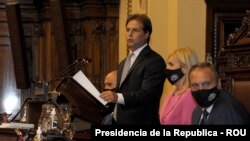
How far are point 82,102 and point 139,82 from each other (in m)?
0.40

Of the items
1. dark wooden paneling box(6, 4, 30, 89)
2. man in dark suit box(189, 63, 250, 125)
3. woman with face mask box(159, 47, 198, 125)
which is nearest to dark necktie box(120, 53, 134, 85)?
woman with face mask box(159, 47, 198, 125)

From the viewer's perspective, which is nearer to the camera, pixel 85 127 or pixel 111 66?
pixel 85 127

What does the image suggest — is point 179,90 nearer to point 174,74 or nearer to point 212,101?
point 174,74

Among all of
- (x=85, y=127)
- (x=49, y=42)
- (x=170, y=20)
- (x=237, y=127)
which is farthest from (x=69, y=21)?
(x=237, y=127)

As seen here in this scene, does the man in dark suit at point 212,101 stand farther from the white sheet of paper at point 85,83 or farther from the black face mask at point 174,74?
the white sheet of paper at point 85,83

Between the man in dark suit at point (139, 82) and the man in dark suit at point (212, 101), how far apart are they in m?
0.44

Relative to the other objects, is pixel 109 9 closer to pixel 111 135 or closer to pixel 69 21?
pixel 69 21

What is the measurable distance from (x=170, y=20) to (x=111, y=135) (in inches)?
160

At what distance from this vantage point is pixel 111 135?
268 cm

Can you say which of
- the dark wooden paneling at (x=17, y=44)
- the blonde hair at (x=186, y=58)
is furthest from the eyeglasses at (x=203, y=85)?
the dark wooden paneling at (x=17, y=44)

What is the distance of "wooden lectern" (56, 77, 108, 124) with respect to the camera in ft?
13.2

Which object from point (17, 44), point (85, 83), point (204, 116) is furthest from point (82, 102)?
point (17, 44)

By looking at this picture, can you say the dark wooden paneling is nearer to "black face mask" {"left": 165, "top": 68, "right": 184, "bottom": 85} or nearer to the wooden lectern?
the wooden lectern

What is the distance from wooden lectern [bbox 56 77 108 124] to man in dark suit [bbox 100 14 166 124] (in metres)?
0.15
